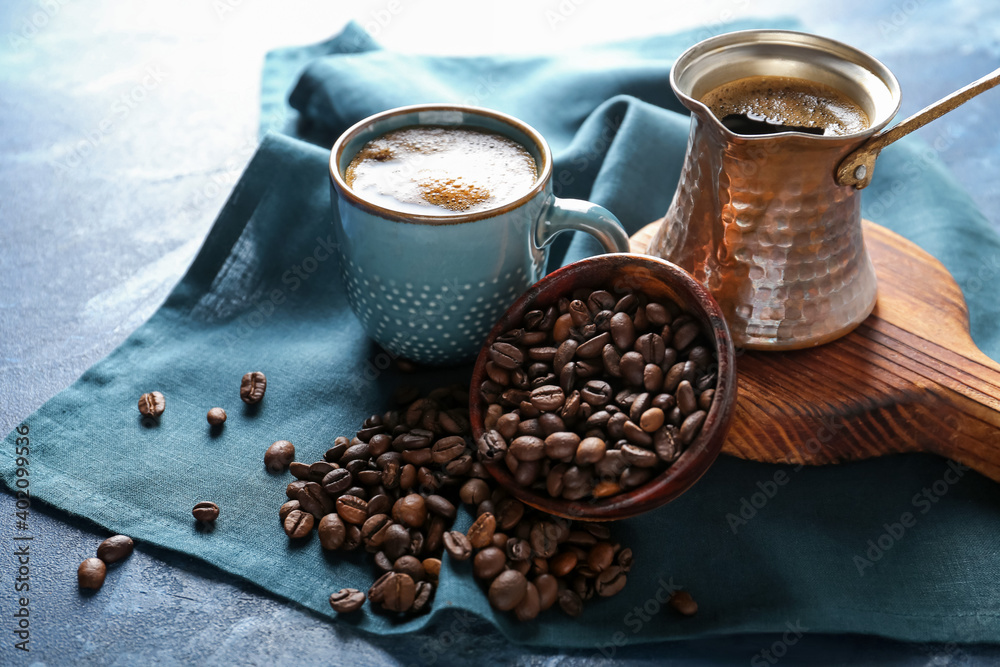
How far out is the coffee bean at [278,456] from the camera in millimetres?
1235

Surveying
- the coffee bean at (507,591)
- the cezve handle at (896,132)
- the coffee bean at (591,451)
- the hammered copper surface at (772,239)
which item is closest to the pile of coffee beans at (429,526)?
the coffee bean at (507,591)

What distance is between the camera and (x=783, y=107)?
123 centimetres

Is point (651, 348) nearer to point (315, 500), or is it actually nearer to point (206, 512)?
point (315, 500)

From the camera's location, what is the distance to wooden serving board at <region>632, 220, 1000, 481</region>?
118 centimetres

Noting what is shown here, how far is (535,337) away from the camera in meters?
1.17

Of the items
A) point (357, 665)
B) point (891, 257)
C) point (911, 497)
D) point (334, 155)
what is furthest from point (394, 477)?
point (891, 257)

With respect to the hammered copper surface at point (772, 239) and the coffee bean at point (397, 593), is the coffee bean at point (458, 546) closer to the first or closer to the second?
the coffee bean at point (397, 593)

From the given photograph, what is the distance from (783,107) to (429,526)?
2.56 feet

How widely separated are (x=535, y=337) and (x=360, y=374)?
1.22ft

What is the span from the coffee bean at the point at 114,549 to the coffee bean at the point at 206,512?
0.09m

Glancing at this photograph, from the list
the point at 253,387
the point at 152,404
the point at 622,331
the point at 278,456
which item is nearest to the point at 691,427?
the point at 622,331

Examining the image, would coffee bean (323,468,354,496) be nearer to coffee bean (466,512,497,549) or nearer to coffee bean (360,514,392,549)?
coffee bean (360,514,392,549)

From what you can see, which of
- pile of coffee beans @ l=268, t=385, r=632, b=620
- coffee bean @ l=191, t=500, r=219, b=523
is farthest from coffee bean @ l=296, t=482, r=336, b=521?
coffee bean @ l=191, t=500, r=219, b=523

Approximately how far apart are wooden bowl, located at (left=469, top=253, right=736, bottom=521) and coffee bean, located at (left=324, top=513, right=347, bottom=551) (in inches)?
8.4
